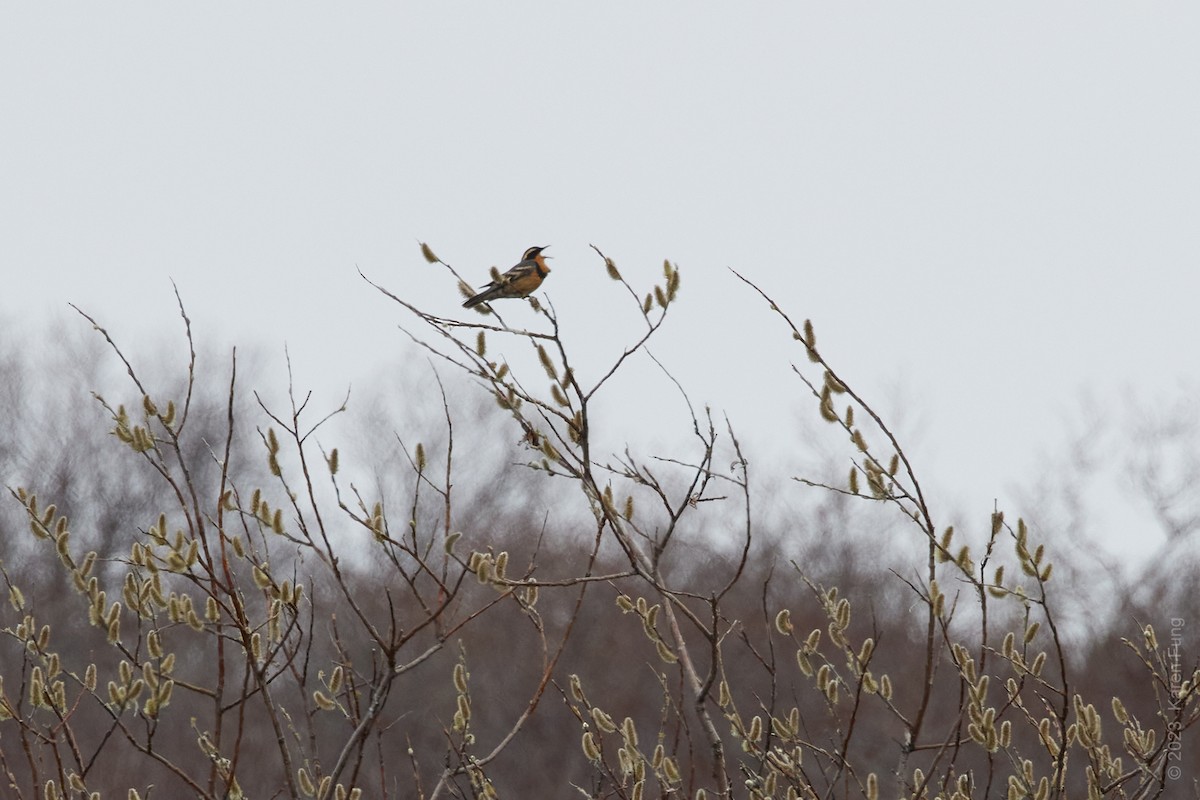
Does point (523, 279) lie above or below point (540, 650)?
below

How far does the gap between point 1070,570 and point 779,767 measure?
19.8 metres

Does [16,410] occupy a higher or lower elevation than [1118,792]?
higher

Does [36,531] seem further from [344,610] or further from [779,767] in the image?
[344,610]

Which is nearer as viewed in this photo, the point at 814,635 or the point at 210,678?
the point at 814,635

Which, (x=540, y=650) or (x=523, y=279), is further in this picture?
Result: (x=540, y=650)

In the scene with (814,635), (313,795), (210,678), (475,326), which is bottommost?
(313,795)

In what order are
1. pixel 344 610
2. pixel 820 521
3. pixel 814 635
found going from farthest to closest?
1. pixel 820 521
2. pixel 344 610
3. pixel 814 635

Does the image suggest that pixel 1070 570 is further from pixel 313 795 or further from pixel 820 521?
pixel 313 795

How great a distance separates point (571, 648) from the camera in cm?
2080

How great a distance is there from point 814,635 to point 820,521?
2349 cm

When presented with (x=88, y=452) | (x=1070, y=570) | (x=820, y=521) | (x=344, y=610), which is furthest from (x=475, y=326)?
(x=88, y=452)

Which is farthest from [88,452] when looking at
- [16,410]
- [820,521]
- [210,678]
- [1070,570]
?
[1070,570]

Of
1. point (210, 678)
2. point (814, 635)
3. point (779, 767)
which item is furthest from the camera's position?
point (210, 678)

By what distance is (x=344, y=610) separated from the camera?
62.7ft
